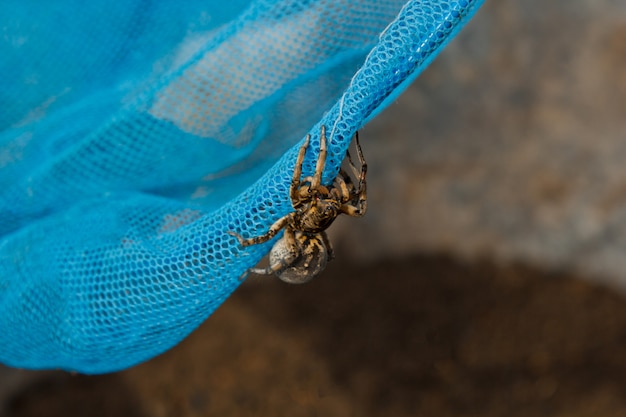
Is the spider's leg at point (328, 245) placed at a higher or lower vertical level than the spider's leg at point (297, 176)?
lower

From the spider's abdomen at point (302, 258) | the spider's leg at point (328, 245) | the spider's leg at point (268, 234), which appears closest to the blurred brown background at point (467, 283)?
the spider's leg at point (328, 245)

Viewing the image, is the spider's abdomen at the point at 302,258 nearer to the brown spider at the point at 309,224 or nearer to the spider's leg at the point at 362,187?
the brown spider at the point at 309,224

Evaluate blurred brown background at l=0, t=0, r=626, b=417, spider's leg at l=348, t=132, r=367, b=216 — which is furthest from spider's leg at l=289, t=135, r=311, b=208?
blurred brown background at l=0, t=0, r=626, b=417

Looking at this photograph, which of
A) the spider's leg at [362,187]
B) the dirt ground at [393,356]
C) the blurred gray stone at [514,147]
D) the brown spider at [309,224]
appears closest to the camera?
the brown spider at [309,224]

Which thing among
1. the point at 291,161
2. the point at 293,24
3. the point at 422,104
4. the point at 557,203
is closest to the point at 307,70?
the point at 293,24

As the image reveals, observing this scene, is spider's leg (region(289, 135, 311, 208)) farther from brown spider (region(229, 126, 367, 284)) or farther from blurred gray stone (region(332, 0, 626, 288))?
blurred gray stone (region(332, 0, 626, 288))

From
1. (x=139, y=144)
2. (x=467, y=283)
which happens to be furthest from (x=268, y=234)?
(x=467, y=283)
